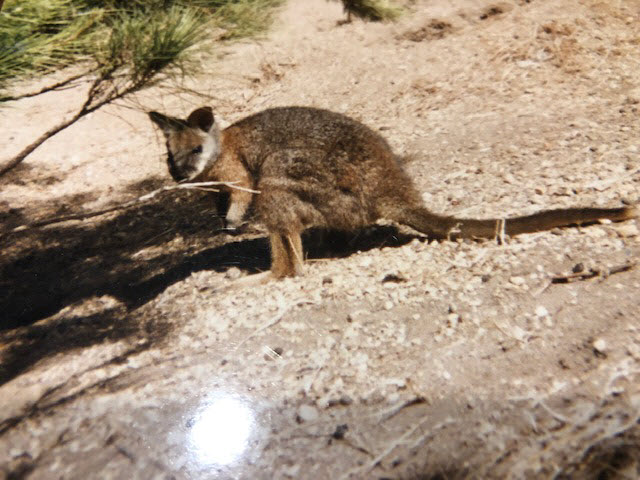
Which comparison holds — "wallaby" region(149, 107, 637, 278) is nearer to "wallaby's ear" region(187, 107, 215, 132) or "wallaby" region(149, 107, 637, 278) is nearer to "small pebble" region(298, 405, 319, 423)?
"wallaby's ear" region(187, 107, 215, 132)

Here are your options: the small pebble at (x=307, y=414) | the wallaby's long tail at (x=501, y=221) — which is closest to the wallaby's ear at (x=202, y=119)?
the wallaby's long tail at (x=501, y=221)

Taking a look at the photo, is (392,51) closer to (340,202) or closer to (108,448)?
(340,202)

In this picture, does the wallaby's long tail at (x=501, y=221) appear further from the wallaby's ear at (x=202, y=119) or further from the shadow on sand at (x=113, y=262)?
the wallaby's ear at (x=202, y=119)

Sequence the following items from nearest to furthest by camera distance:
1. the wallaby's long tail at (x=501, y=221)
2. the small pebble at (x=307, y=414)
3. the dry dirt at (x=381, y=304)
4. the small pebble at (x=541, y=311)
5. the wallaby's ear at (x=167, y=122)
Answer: the dry dirt at (x=381, y=304) → the small pebble at (x=307, y=414) → the small pebble at (x=541, y=311) → the wallaby's long tail at (x=501, y=221) → the wallaby's ear at (x=167, y=122)

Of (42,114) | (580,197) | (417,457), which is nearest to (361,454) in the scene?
(417,457)

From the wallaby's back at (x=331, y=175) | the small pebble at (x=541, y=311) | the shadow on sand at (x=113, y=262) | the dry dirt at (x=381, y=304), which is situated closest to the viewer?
the dry dirt at (x=381, y=304)

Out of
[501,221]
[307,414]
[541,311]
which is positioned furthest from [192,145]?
[541,311]

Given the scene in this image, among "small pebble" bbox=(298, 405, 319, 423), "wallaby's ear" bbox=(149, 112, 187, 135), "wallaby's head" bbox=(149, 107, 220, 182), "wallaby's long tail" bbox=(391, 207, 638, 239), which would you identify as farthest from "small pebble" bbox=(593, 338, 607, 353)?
"wallaby's ear" bbox=(149, 112, 187, 135)
